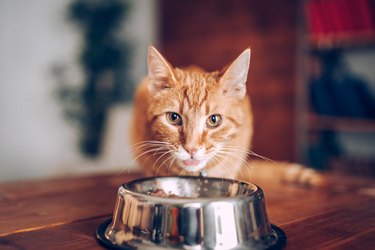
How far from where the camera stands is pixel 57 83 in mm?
3850

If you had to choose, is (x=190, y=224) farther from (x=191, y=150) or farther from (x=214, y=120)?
(x=214, y=120)

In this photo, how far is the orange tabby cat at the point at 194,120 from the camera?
1228 mm

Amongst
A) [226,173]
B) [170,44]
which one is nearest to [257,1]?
[170,44]

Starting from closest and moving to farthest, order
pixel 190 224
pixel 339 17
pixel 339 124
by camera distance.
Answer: pixel 190 224
pixel 339 17
pixel 339 124

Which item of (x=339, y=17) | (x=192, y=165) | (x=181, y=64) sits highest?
Answer: (x=339, y=17)

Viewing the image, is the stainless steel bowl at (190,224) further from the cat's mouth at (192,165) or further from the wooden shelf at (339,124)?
the wooden shelf at (339,124)

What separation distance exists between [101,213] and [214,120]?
452 millimetres

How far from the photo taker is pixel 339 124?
3.11 meters

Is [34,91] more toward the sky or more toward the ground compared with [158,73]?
more toward the ground

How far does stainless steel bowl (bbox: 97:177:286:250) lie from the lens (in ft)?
2.53

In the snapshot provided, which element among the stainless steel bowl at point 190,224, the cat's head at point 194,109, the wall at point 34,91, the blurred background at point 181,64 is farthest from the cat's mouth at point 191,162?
the wall at point 34,91

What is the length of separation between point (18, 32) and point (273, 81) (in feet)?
7.57

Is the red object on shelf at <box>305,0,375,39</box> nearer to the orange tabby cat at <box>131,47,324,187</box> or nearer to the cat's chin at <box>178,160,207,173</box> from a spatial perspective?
the orange tabby cat at <box>131,47,324,187</box>

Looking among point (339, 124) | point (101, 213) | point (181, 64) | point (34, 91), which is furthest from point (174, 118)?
point (181, 64)
